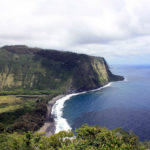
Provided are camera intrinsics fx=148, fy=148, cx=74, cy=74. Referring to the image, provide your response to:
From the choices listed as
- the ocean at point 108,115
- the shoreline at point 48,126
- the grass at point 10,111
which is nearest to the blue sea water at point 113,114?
the ocean at point 108,115

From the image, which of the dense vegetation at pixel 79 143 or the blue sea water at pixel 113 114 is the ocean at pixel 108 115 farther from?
the dense vegetation at pixel 79 143

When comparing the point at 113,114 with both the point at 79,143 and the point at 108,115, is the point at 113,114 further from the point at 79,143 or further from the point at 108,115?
the point at 79,143

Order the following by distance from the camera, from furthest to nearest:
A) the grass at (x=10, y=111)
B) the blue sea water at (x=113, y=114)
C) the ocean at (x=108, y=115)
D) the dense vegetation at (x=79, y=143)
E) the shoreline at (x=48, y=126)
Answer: the grass at (x=10, y=111), the ocean at (x=108, y=115), the blue sea water at (x=113, y=114), the shoreline at (x=48, y=126), the dense vegetation at (x=79, y=143)

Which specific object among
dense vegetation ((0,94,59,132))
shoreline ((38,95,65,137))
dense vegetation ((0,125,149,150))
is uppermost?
dense vegetation ((0,125,149,150))

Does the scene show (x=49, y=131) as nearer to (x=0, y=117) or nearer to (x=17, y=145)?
(x=0, y=117)

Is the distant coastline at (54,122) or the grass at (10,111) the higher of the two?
the grass at (10,111)

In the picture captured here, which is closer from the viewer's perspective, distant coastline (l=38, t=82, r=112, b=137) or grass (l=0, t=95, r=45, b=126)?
distant coastline (l=38, t=82, r=112, b=137)

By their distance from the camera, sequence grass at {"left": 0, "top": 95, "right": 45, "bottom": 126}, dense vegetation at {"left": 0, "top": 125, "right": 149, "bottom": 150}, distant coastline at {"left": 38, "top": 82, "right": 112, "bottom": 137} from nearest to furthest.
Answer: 1. dense vegetation at {"left": 0, "top": 125, "right": 149, "bottom": 150}
2. distant coastline at {"left": 38, "top": 82, "right": 112, "bottom": 137}
3. grass at {"left": 0, "top": 95, "right": 45, "bottom": 126}

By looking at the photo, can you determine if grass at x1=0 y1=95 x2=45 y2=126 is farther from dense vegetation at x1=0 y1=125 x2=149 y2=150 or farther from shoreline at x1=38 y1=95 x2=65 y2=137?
dense vegetation at x1=0 y1=125 x2=149 y2=150

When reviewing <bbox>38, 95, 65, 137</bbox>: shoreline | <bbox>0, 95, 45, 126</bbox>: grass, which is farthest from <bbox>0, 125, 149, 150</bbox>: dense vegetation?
<bbox>0, 95, 45, 126</bbox>: grass

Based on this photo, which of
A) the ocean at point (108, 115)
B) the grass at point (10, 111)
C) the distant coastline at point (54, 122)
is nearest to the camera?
the ocean at point (108, 115)

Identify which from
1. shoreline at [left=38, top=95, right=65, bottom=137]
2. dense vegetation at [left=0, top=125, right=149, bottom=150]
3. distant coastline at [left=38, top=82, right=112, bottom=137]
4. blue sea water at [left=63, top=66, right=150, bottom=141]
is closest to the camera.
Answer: dense vegetation at [left=0, top=125, right=149, bottom=150]

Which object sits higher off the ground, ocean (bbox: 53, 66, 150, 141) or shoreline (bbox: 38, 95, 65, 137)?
ocean (bbox: 53, 66, 150, 141)

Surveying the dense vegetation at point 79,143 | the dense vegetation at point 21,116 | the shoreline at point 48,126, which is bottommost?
the shoreline at point 48,126
